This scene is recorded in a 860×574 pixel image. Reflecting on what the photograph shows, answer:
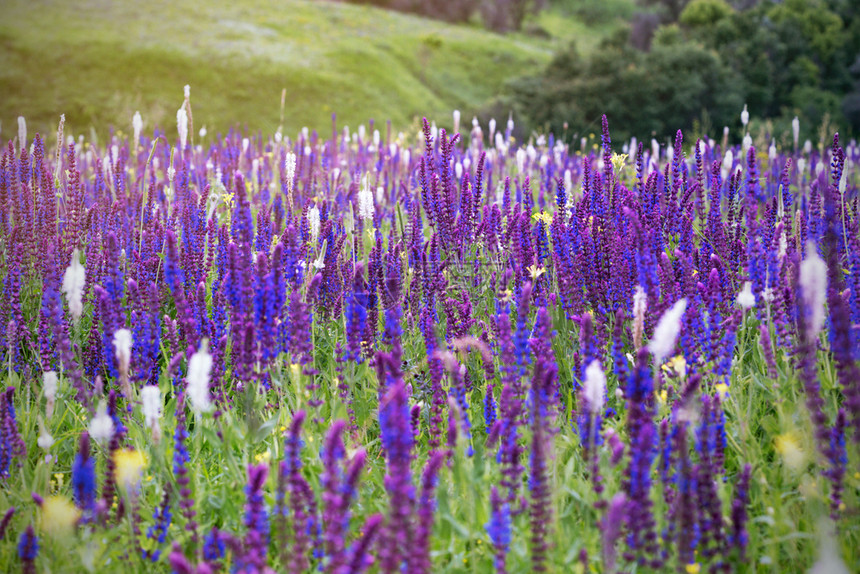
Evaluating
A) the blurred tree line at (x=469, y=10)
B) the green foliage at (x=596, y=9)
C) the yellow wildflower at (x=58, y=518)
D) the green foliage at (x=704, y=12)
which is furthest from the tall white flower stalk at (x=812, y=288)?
the green foliage at (x=596, y=9)

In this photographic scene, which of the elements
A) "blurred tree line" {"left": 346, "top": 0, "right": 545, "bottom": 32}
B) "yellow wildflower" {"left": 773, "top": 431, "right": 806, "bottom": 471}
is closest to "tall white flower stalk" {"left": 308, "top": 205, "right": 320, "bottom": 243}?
"yellow wildflower" {"left": 773, "top": 431, "right": 806, "bottom": 471}

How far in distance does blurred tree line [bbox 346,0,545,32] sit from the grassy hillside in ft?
39.4

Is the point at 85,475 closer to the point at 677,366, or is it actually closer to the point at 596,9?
the point at 677,366

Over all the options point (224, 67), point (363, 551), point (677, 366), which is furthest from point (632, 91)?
point (363, 551)

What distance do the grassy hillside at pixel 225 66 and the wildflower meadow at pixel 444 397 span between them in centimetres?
1518

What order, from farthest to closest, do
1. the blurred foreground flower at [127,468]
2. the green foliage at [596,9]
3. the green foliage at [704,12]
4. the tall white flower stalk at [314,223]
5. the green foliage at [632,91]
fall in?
the green foliage at [596,9]
the green foliage at [704,12]
the green foliage at [632,91]
the tall white flower stalk at [314,223]
the blurred foreground flower at [127,468]

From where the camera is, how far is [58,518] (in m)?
2.27

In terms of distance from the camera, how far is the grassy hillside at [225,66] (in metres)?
21.3

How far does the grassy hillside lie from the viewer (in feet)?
69.9

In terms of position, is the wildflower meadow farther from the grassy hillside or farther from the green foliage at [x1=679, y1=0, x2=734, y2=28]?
the green foliage at [x1=679, y1=0, x2=734, y2=28]

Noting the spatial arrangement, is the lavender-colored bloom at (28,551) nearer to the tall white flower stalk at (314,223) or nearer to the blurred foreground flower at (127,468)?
the blurred foreground flower at (127,468)

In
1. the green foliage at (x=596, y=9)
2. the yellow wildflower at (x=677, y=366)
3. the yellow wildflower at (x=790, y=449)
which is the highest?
the green foliage at (x=596, y=9)

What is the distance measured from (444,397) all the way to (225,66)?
2391 cm

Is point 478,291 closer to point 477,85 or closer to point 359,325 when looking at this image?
point 359,325
